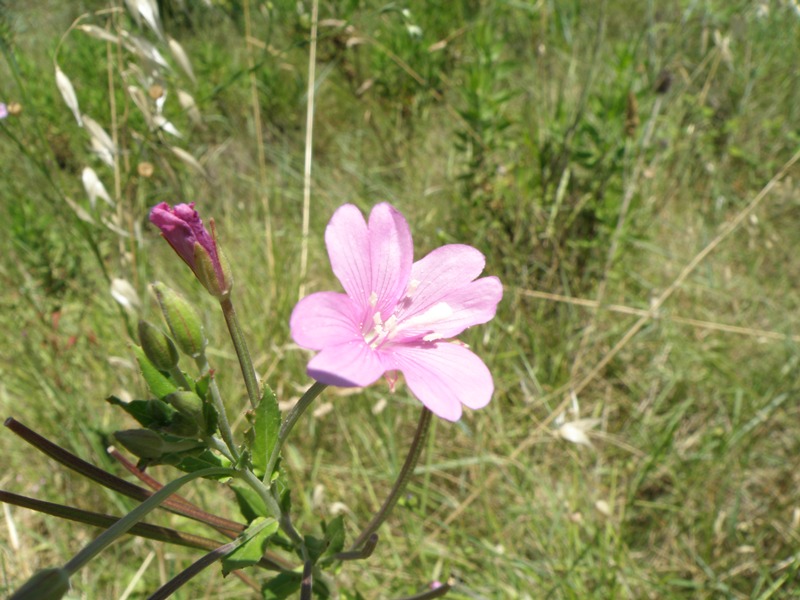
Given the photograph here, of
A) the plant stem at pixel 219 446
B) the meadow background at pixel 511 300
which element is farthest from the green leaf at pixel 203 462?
the meadow background at pixel 511 300

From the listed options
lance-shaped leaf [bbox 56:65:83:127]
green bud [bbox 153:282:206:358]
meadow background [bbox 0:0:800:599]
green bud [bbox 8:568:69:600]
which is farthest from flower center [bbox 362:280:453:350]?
lance-shaped leaf [bbox 56:65:83:127]

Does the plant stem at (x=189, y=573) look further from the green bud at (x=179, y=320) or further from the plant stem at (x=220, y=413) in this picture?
the green bud at (x=179, y=320)

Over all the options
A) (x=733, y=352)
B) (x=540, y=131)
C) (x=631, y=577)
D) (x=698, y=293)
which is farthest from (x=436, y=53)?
(x=631, y=577)

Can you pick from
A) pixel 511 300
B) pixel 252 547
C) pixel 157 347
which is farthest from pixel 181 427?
pixel 511 300

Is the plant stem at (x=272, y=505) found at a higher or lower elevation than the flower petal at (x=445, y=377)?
lower

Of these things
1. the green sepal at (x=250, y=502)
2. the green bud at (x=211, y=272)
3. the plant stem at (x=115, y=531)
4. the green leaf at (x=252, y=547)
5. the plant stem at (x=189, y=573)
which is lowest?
the green sepal at (x=250, y=502)

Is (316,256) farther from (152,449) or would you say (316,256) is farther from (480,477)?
(152,449)

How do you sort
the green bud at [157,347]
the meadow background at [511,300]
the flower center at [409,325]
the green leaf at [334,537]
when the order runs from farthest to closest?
the meadow background at [511,300]
the green leaf at [334,537]
the flower center at [409,325]
the green bud at [157,347]
